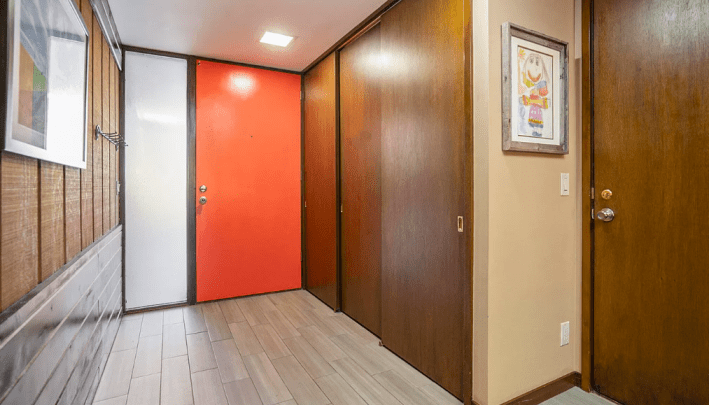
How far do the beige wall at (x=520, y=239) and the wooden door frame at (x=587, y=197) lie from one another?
0.14 ft

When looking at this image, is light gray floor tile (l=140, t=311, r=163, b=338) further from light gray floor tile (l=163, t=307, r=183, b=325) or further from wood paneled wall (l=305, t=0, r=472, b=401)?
wood paneled wall (l=305, t=0, r=472, b=401)

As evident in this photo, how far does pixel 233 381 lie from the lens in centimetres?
205

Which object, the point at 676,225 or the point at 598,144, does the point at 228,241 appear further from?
the point at 676,225

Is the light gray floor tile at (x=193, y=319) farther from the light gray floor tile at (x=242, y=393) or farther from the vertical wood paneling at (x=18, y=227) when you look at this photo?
the vertical wood paneling at (x=18, y=227)

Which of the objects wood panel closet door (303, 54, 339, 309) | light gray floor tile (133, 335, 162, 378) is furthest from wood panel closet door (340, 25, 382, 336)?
light gray floor tile (133, 335, 162, 378)

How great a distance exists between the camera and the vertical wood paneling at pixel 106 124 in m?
2.29

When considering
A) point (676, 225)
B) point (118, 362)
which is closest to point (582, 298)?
point (676, 225)

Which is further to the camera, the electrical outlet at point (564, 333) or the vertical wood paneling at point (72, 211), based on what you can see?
the electrical outlet at point (564, 333)

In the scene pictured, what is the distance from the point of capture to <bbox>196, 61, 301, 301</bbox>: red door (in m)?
3.45

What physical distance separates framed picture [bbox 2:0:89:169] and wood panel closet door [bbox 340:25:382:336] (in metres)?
1.73

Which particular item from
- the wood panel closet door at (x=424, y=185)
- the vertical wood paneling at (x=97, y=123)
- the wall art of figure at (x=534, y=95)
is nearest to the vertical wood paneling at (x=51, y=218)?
the vertical wood paneling at (x=97, y=123)

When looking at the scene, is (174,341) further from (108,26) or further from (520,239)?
(520,239)

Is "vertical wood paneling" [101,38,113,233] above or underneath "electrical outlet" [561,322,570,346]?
above

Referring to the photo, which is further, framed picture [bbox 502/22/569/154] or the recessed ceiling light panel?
the recessed ceiling light panel
